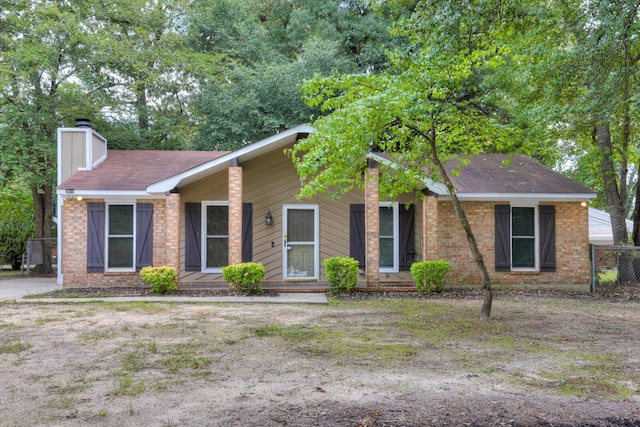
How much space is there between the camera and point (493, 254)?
1086cm

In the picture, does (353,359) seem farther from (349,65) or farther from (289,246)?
(349,65)

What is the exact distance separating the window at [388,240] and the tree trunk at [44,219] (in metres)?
10.9

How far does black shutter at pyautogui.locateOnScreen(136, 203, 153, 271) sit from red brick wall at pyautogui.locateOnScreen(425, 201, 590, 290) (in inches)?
266

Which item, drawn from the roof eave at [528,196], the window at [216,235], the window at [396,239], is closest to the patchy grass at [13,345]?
the window at [216,235]

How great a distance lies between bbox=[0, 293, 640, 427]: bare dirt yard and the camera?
3348 mm

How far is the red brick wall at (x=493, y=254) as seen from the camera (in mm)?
10805

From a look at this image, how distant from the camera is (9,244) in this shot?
1652 cm

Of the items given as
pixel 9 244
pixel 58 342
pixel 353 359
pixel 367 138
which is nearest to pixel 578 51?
pixel 367 138

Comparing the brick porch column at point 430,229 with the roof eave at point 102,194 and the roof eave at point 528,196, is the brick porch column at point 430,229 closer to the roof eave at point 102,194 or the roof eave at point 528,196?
the roof eave at point 528,196

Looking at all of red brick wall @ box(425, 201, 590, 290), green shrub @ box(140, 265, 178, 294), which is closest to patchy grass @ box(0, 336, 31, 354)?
green shrub @ box(140, 265, 178, 294)

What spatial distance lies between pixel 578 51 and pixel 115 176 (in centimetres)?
1006

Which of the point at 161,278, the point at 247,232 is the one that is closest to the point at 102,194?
the point at 161,278

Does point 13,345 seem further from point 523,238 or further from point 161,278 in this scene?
point 523,238

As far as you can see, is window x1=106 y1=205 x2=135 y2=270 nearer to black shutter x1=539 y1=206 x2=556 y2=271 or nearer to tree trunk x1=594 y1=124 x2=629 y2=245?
black shutter x1=539 y1=206 x2=556 y2=271
